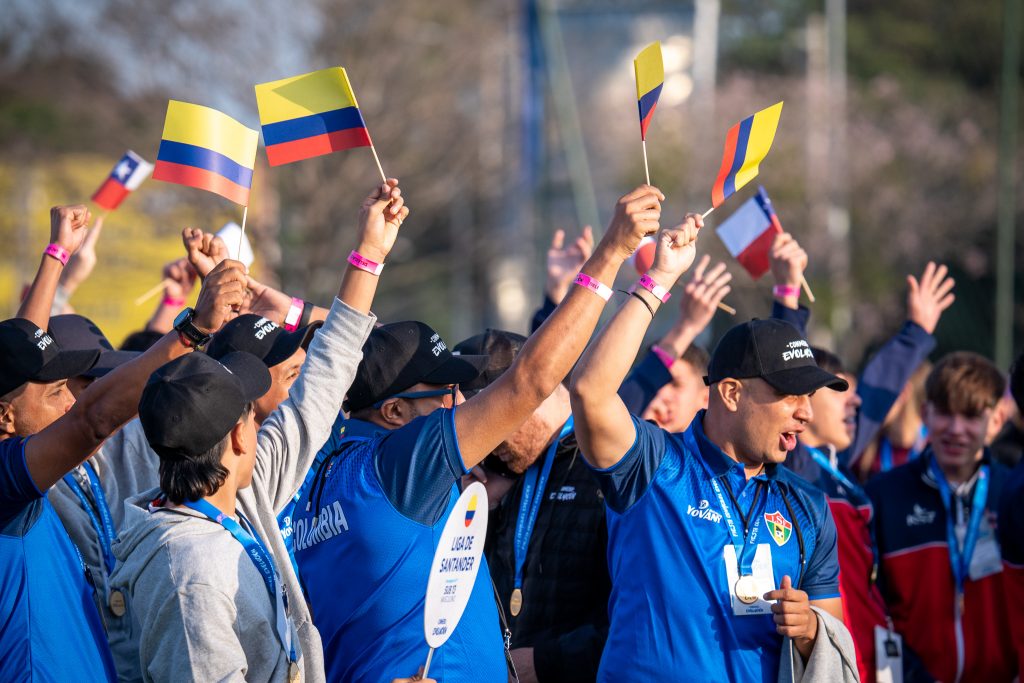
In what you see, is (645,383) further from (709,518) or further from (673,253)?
(673,253)

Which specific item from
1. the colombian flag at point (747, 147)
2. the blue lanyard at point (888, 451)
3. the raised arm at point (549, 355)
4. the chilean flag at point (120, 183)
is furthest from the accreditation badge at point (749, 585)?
the chilean flag at point (120, 183)

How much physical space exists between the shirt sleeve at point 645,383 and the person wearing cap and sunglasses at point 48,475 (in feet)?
7.76

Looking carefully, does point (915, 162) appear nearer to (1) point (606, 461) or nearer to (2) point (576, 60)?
(2) point (576, 60)

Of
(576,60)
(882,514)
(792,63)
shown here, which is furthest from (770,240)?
(792,63)

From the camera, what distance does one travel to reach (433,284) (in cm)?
3347

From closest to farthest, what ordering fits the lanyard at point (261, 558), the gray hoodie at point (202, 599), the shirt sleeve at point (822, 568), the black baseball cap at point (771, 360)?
the gray hoodie at point (202, 599) < the lanyard at point (261, 558) < the shirt sleeve at point (822, 568) < the black baseball cap at point (771, 360)

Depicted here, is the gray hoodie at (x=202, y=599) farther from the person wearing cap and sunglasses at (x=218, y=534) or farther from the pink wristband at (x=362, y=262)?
the pink wristband at (x=362, y=262)

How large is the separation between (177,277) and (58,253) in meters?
1.98

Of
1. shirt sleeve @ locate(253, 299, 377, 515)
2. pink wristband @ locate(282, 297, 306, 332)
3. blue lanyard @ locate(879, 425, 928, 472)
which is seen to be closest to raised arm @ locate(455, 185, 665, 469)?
shirt sleeve @ locate(253, 299, 377, 515)

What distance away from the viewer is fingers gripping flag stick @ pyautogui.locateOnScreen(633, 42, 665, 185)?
420 cm

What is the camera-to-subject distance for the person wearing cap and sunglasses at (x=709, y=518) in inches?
153

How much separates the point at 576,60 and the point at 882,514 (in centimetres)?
1854

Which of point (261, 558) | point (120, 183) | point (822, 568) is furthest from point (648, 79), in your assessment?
point (120, 183)

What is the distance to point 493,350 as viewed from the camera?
5.18 m
